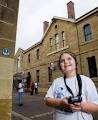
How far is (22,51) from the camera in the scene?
3422 centimetres

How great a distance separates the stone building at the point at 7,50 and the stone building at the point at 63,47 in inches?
608

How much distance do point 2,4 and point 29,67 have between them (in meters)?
27.7

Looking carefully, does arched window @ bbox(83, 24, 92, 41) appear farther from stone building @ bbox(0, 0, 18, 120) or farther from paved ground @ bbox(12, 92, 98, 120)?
stone building @ bbox(0, 0, 18, 120)

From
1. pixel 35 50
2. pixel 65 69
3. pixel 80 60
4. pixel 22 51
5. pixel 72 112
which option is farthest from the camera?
pixel 22 51

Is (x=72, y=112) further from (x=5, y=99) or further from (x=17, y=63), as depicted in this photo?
(x=17, y=63)

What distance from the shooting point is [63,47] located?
23016 millimetres

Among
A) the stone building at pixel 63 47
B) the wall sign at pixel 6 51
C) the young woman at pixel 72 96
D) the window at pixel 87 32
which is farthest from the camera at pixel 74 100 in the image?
the window at pixel 87 32

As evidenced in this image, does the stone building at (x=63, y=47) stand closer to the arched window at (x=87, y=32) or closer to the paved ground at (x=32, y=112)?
the arched window at (x=87, y=32)

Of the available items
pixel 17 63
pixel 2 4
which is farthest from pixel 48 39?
pixel 2 4

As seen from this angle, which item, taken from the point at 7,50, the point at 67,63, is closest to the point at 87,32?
the point at 7,50

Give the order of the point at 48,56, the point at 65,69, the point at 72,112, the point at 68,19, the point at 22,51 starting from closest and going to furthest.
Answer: the point at 72,112, the point at 65,69, the point at 68,19, the point at 48,56, the point at 22,51

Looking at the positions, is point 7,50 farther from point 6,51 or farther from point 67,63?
point 67,63

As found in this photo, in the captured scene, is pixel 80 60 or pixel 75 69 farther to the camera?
pixel 80 60

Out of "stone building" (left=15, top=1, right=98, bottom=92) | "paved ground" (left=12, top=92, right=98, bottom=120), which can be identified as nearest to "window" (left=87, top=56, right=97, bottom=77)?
"stone building" (left=15, top=1, right=98, bottom=92)
